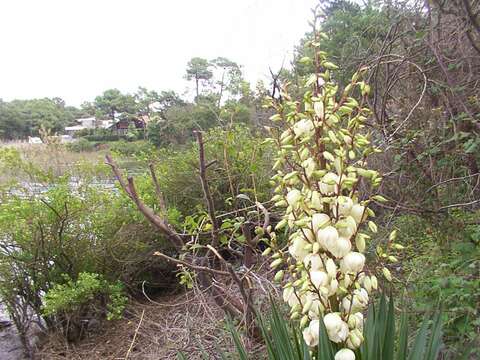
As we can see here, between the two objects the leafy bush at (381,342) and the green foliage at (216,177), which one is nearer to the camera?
the leafy bush at (381,342)

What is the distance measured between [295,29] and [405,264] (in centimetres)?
184

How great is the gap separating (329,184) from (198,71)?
627 centimetres

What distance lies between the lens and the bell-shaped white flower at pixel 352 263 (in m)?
0.70

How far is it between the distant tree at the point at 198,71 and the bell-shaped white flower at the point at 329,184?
4690 millimetres

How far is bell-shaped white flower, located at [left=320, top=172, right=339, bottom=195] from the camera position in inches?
27.6

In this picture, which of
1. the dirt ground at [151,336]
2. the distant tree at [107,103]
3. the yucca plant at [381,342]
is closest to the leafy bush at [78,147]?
the dirt ground at [151,336]

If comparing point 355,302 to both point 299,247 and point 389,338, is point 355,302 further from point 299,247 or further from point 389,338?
point 389,338

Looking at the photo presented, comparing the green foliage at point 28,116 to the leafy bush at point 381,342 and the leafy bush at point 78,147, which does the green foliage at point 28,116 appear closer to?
the leafy bush at point 78,147

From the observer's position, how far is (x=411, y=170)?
2.73 m

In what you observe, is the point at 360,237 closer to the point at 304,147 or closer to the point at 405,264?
the point at 304,147

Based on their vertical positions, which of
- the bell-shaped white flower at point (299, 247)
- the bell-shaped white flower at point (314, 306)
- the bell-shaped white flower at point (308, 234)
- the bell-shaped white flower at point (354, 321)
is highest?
the bell-shaped white flower at point (308, 234)

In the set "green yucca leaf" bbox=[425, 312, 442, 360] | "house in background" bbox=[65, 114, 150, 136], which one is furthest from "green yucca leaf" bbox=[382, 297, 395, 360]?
"house in background" bbox=[65, 114, 150, 136]

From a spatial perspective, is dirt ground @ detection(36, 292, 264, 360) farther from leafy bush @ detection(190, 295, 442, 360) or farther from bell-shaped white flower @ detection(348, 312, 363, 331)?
bell-shaped white flower @ detection(348, 312, 363, 331)

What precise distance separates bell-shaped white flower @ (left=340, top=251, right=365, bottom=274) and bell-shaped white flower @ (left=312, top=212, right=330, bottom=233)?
0.24ft
